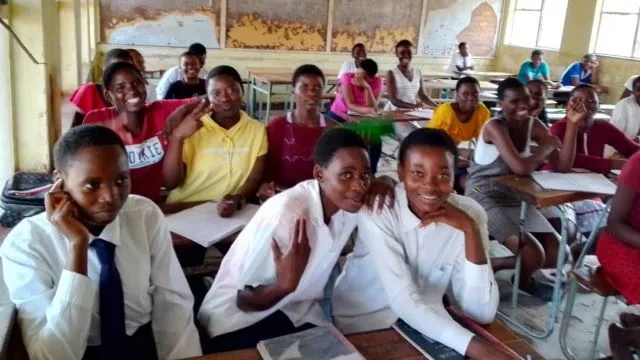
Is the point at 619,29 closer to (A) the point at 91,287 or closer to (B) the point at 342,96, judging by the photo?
(B) the point at 342,96

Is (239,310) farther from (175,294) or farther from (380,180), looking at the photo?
(380,180)

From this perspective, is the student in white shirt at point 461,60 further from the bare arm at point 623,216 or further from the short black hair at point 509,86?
the bare arm at point 623,216

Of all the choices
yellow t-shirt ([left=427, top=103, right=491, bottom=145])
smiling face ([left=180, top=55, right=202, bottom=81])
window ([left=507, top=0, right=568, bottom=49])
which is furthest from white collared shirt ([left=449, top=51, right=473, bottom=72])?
smiling face ([left=180, top=55, right=202, bottom=81])

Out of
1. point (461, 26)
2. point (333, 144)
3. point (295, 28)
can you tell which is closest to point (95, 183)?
point (333, 144)

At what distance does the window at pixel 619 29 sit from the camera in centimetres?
864

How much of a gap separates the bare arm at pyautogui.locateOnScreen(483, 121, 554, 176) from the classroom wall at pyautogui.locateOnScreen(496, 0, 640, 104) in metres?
6.63

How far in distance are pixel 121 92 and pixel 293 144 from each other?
30.7 inches

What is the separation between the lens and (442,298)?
164 cm

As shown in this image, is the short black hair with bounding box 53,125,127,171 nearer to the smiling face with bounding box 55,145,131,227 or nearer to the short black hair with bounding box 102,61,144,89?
the smiling face with bounding box 55,145,131,227

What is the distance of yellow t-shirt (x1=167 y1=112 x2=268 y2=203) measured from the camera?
2.49m

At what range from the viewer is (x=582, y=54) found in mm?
9484

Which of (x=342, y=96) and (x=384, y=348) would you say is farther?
(x=342, y=96)

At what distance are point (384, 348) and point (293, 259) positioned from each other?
358 mm

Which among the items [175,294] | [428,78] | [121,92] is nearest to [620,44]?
[428,78]
